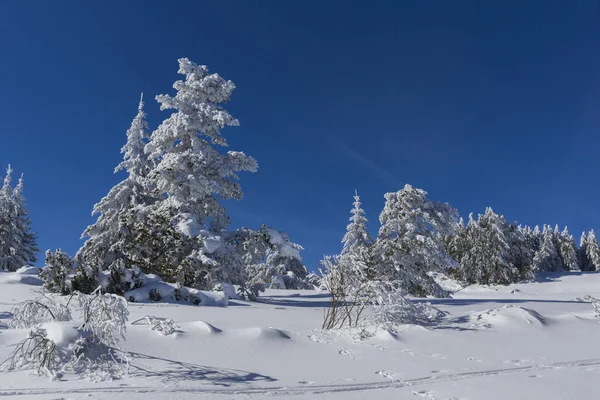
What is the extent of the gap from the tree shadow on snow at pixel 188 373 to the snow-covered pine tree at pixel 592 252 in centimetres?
6960

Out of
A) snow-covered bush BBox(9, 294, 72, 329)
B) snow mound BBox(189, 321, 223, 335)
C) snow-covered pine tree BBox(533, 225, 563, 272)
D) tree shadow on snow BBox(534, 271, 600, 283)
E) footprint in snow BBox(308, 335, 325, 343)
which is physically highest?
snow-covered pine tree BBox(533, 225, 563, 272)

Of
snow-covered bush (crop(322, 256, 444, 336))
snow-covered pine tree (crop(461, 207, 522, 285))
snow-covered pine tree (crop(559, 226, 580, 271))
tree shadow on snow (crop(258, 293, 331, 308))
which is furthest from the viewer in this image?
snow-covered pine tree (crop(559, 226, 580, 271))

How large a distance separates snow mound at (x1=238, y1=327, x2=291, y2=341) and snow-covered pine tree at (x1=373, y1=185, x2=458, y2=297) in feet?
45.4

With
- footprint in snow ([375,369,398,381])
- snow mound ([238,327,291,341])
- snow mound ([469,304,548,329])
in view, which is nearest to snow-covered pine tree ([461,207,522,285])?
snow mound ([469,304,548,329])

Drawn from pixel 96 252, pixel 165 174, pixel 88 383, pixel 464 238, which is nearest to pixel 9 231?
pixel 96 252

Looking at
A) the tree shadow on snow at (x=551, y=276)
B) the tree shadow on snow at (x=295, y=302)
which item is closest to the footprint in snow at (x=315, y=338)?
the tree shadow on snow at (x=295, y=302)

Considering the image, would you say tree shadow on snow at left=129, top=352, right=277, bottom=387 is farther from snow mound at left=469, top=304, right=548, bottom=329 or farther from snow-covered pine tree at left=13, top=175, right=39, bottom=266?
snow-covered pine tree at left=13, top=175, right=39, bottom=266

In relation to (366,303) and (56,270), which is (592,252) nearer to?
(366,303)

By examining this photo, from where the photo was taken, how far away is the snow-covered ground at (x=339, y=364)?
423 cm

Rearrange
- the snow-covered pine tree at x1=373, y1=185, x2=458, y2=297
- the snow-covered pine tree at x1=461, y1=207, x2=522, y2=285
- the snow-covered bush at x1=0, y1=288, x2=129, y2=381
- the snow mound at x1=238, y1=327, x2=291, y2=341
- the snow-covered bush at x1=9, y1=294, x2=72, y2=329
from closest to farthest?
the snow-covered bush at x1=0, y1=288, x2=129, y2=381
the snow-covered bush at x1=9, y1=294, x2=72, y2=329
the snow mound at x1=238, y1=327, x2=291, y2=341
the snow-covered pine tree at x1=373, y1=185, x2=458, y2=297
the snow-covered pine tree at x1=461, y1=207, x2=522, y2=285

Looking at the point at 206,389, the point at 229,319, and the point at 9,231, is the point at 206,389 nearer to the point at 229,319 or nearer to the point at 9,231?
the point at 229,319

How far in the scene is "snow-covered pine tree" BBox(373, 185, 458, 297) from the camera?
19.5m

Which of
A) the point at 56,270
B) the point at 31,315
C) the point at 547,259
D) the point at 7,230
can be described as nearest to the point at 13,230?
the point at 7,230

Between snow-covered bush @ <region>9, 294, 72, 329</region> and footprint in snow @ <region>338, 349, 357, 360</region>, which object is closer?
snow-covered bush @ <region>9, 294, 72, 329</region>
